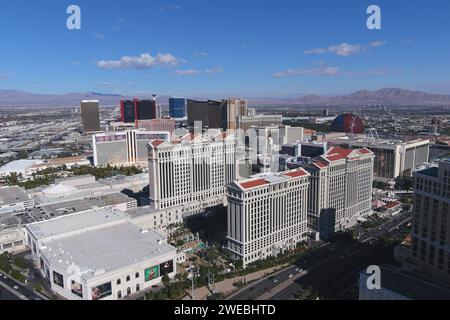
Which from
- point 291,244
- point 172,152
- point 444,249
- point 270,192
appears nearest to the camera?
point 444,249

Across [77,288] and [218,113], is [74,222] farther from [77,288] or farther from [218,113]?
[218,113]

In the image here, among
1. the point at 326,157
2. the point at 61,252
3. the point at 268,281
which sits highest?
the point at 326,157

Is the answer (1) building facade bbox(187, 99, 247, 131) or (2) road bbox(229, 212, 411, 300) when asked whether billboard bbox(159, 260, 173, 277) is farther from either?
(1) building facade bbox(187, 99, 247, 131)

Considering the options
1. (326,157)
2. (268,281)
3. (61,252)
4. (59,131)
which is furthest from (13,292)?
(59,131)

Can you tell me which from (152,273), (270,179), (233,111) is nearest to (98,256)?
(152,273)

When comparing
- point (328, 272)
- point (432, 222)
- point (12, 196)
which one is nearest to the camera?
point (432, 222)

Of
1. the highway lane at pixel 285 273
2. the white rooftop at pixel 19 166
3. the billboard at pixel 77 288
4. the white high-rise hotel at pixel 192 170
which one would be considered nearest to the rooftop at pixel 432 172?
the highway lane at pixel 285 273

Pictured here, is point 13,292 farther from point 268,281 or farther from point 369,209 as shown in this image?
point 369,209
